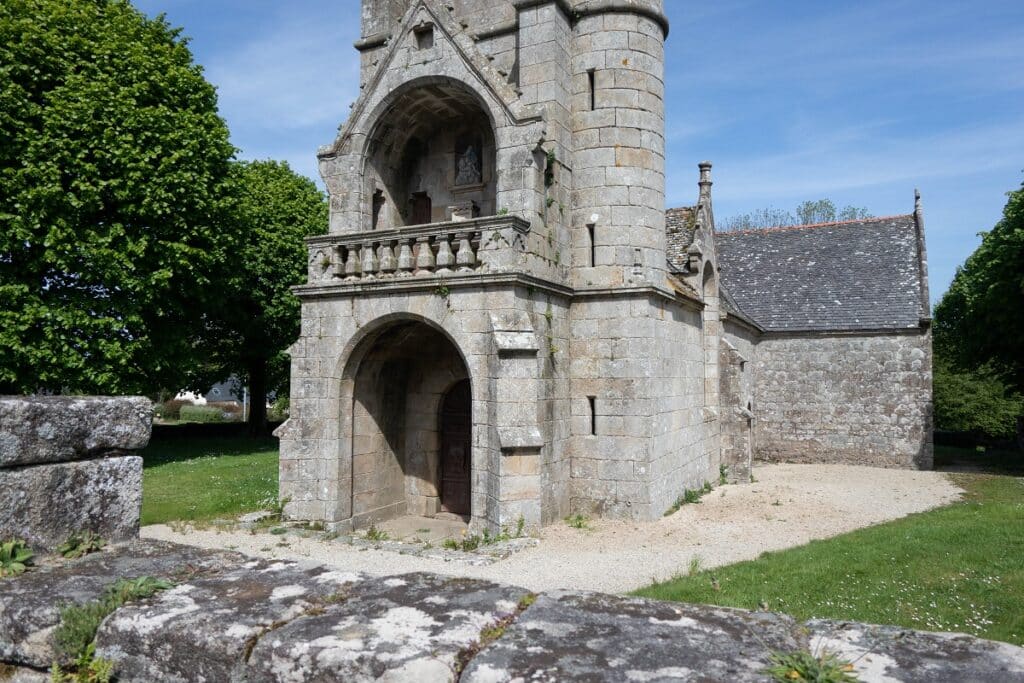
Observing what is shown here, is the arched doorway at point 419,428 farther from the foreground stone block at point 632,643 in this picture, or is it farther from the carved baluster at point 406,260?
the foreground stone block at point 632,643

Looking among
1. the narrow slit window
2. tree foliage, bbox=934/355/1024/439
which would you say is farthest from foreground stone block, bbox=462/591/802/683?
tree foliage, bbox=934/355/1024/439

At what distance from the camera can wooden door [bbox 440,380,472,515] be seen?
14.0 meters

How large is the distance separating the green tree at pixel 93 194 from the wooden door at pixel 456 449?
28.5 ft

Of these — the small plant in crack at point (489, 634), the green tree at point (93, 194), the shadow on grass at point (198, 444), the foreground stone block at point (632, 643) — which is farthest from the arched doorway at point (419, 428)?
the foreground stone block at point (632, 643)

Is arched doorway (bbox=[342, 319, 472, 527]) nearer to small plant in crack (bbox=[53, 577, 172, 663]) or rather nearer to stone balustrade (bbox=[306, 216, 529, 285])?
stone balustrade (bbox=[306, 216, 529, 285])

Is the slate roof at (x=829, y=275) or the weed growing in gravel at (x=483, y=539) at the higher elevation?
the slate roof at (x=829, y=275)

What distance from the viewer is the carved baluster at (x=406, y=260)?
11875mm

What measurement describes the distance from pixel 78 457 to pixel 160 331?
56.8 feet

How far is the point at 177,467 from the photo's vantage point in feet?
63.7

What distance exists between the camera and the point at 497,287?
11.1 meters

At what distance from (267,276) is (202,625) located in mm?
24336

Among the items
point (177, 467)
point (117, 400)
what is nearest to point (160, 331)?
point (177, 467)

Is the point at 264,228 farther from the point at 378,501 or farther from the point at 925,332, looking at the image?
the point at 925,332

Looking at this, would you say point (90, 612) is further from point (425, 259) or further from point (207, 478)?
point (207, 478)
